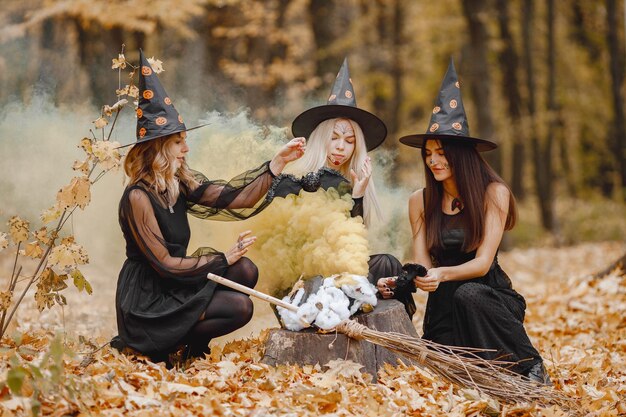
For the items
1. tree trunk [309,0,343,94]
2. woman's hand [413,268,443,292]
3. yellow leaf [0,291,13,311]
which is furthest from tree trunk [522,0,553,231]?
yellow leaf [0,291,13,311]

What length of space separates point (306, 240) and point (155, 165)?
1.04 m

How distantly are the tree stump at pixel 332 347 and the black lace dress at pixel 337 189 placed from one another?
1.33 ft

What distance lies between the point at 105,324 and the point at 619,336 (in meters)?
4.36

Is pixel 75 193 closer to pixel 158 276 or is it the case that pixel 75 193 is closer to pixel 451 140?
pixel 158 276

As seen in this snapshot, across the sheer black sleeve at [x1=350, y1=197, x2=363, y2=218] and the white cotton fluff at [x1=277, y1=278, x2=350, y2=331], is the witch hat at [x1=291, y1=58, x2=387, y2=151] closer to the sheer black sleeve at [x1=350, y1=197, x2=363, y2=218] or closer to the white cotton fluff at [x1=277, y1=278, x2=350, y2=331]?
the sheer black sleeve at [x1=350, y1=197, x2=363, y2=218]

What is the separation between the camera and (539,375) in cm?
458

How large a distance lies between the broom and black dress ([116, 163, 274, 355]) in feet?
0.59

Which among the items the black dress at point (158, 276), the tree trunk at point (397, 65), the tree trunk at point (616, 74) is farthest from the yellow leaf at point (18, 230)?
the tree trunk at point (397, 65)

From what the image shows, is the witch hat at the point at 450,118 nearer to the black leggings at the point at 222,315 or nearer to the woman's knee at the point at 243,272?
the woman's knee at the point at 243,272

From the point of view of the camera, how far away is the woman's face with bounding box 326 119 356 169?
16.1 ft

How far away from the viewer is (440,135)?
472 cm

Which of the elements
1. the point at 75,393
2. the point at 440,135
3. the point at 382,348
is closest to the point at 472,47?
the point at 440,135

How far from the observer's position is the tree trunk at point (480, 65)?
13.1m

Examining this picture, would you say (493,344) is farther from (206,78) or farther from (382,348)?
(206,78)
